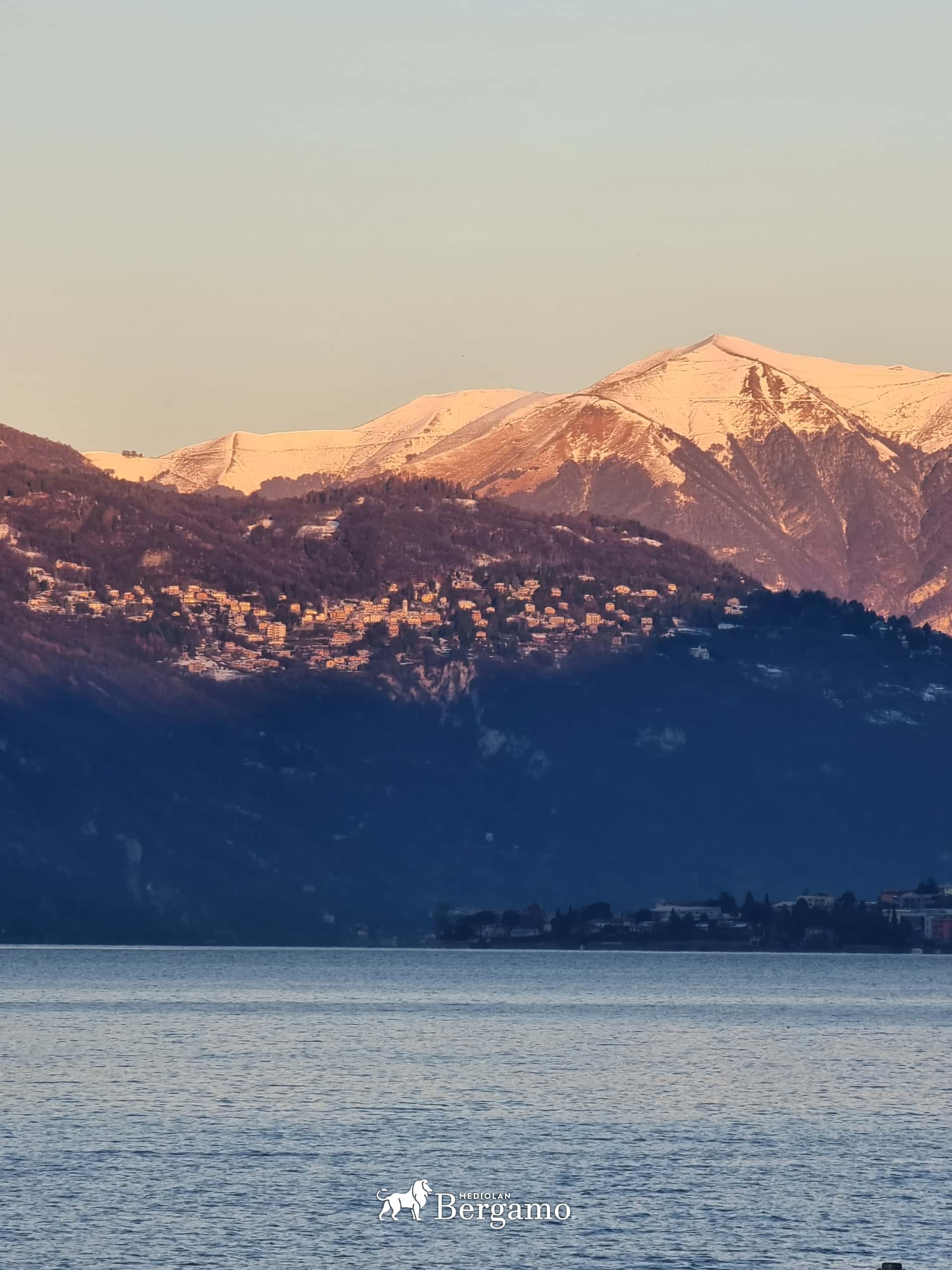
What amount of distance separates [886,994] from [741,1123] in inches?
4371

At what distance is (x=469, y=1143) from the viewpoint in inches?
3270

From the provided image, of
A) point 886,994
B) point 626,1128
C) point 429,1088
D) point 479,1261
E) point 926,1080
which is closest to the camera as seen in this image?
point 479,1261

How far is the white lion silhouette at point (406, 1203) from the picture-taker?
229ft

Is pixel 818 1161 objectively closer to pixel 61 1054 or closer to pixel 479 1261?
pixel 479 1261

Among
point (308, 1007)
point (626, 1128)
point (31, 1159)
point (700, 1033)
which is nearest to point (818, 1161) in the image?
point (626, 1128)

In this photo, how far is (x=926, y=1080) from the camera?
354 feet

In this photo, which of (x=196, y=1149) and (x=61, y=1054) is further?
(x=61, y=1054)

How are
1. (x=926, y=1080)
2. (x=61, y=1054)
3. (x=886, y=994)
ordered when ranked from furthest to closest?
(x=886, y=994), (x=61, y=1054), (x=926, y=1080)
